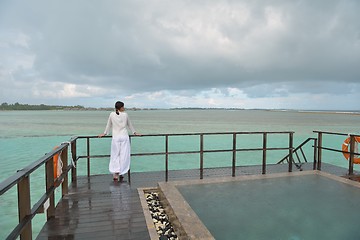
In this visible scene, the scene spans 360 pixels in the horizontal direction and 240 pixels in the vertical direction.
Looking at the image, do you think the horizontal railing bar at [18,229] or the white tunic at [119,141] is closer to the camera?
the horizontal railing bar at [18,229]

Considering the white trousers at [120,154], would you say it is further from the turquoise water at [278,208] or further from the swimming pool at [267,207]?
the turquoise water at [278,208]

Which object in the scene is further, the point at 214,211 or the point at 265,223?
the point at 214,211

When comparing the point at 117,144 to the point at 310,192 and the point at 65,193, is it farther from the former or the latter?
the point at 310,192

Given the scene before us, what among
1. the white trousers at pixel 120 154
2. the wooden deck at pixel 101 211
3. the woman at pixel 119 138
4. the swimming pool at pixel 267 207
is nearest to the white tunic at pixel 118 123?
the woman at pixel 119 138

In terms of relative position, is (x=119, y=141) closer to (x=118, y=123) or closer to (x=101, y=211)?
(x=118, y=123)

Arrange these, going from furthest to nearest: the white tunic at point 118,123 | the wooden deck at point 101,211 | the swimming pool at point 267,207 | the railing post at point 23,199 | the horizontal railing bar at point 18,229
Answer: the white tunic at point 118,123
the swimming pool at point 267,207
the wooden deck at point 101,211
the railing post at point 23,199
the horizontal railing bar at point 18,229

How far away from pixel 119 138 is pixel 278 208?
292 cm

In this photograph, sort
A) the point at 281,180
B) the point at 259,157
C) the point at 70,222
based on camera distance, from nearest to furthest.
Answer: the point at 70,222 < the point at 281,180 < the point at 259,157

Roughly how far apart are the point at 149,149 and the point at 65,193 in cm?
1282

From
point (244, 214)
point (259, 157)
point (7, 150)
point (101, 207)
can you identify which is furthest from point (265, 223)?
point (7, 150)

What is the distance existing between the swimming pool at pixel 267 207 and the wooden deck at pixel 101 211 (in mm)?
524

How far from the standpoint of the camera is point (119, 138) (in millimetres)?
4570

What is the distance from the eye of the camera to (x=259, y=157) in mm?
14375

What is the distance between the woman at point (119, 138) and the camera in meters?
4.53
